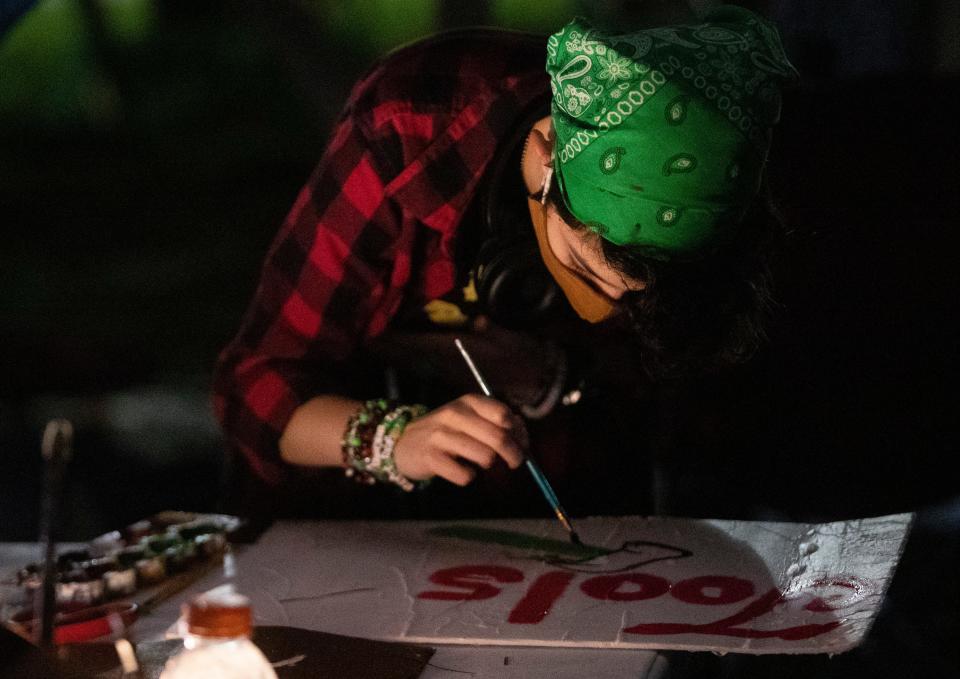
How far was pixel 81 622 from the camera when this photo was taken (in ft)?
3.53

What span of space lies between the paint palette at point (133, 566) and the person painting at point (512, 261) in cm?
17

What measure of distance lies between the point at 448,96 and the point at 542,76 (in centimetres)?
13

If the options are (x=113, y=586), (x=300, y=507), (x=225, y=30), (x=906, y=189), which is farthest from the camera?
(x=225, y=30)

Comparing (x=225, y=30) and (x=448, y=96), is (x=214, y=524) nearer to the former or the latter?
(x=448, y=96)

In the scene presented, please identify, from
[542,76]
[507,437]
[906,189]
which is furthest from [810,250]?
[507,437]

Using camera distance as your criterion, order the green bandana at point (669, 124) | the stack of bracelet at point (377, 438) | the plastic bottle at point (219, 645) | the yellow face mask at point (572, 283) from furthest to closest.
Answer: the stack of bracelet at point (377, 438) → the yellow face mask at point (572, 283) → the green bandana at point (669, 124) → the plastic bottle at point (219, 645)

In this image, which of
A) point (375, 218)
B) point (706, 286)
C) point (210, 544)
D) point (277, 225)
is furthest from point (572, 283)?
point (277, 225)

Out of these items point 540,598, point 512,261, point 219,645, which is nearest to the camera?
point 219,645

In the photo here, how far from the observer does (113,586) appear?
3.80 ft

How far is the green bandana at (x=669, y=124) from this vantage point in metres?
0.98

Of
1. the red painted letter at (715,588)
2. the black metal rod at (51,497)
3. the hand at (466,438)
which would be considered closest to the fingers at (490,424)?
the hand at (466,438)

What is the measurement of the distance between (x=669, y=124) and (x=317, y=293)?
0.58 meters

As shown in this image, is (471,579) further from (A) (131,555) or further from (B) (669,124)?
(B) (669,124)

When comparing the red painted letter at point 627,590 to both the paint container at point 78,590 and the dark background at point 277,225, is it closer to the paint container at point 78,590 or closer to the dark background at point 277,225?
the dark background at point 277,225
